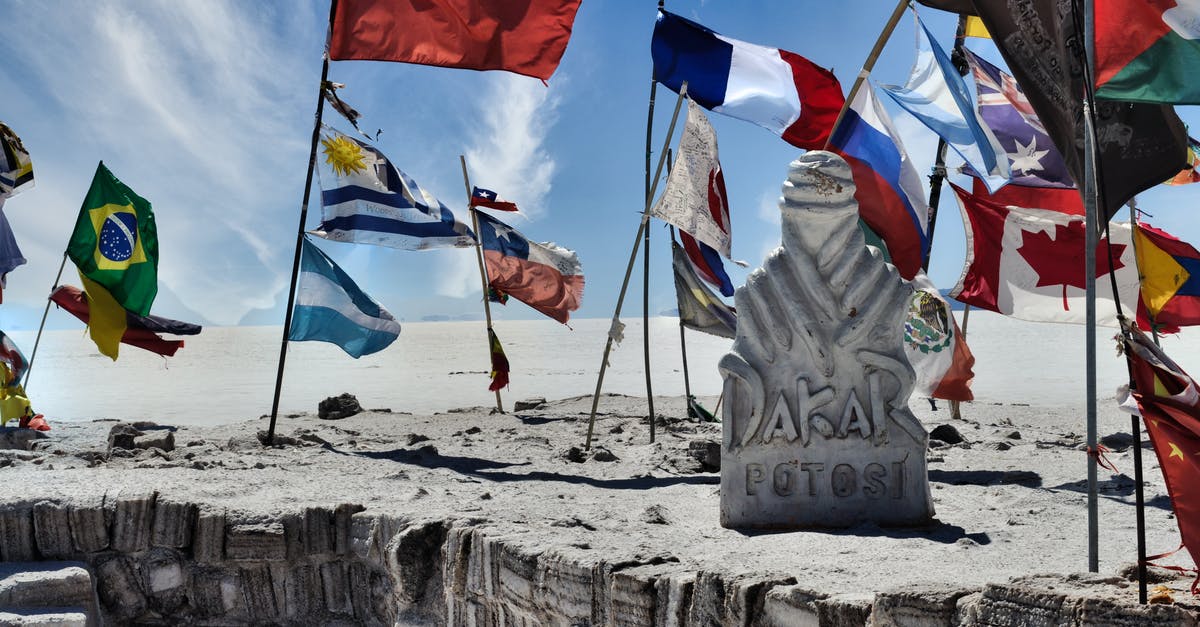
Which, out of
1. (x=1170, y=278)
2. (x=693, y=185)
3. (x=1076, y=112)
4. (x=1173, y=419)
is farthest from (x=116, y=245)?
(x=1170, y=278)

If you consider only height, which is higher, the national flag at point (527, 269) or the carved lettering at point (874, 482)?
the national flag at point (527, 269)

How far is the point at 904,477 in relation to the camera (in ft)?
16.6

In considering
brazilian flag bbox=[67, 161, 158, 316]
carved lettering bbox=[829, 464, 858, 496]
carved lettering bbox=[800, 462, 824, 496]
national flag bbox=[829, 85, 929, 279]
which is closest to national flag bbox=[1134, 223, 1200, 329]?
national flag bbox=[829, 85, 929, 279]

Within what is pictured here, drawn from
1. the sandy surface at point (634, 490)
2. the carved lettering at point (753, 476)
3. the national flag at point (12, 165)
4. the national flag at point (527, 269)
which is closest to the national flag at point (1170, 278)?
the sandy surface at point (634, 490)

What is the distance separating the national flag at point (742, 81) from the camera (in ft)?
25.1

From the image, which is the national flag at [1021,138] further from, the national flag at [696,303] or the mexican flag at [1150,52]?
the mexican flag at [1150,52]

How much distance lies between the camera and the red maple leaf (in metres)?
8.34

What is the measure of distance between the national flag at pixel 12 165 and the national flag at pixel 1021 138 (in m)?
8.76

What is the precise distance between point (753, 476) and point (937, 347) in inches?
142

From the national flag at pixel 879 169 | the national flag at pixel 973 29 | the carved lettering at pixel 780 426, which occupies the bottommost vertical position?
the carved lettering at pixel 780 426

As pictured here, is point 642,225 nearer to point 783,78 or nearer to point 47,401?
point 783,78

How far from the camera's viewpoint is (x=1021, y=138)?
7090mm

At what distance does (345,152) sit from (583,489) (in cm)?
Answer: 406

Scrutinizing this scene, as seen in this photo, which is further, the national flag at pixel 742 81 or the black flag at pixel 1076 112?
the national flag at pixel 742 81
